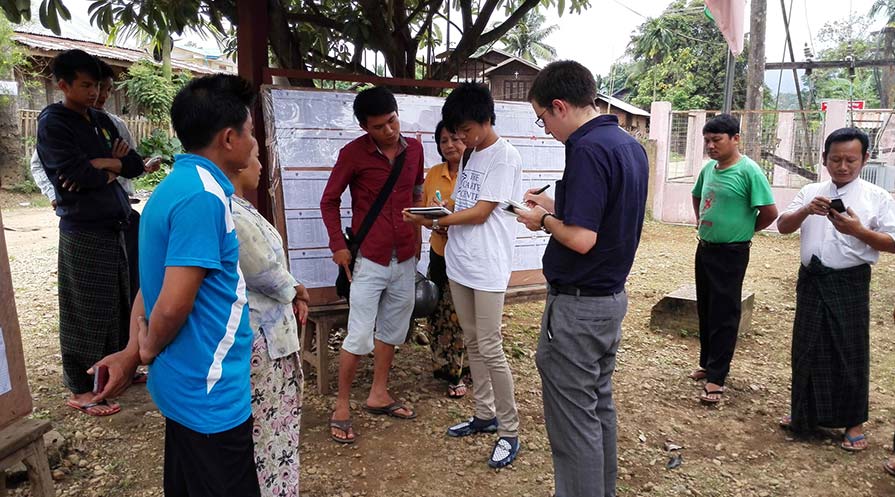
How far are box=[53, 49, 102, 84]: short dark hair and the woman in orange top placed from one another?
1.87m

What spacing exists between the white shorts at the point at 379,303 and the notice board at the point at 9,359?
1521mm

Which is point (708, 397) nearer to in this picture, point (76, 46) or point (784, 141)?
point (784, 141)

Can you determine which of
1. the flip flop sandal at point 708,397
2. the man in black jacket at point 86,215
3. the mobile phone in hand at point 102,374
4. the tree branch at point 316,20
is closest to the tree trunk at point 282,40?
the tree branch at point 316,20

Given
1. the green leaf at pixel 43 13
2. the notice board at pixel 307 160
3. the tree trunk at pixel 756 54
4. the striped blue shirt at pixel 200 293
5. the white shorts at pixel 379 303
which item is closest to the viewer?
the striped blue shirt at pixel 200 293

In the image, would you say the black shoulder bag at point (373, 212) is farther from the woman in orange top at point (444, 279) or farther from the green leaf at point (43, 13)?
the green leaf at point (43, 13)

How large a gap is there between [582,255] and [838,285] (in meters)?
1.84

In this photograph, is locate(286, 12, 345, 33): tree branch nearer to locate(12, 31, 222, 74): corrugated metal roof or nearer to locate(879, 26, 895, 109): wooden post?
locate(12, 31, 222, 74): corrugated metal roof

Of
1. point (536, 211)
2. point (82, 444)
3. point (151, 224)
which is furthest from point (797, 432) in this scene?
point (82, 444)

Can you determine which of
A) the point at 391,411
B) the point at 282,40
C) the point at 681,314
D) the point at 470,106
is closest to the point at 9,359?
the point at 391,411

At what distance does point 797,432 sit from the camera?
3.48 metres

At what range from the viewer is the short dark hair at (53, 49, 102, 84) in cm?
318

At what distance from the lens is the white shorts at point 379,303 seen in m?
3.27

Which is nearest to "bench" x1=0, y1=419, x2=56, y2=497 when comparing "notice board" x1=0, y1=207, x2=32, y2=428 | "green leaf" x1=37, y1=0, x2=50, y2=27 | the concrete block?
"notice board" x1=0, y1=207, x2=32, y2=428

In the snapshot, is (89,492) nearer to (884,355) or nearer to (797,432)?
(797,432)
